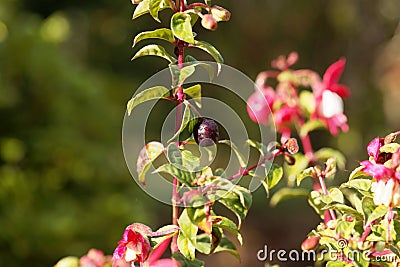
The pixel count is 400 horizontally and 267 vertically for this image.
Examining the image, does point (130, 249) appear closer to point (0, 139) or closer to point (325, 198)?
point (325, 198)

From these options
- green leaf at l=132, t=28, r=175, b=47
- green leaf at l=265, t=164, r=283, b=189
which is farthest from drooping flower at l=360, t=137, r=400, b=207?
green leaf at l=132, t=28, r=175, b=47

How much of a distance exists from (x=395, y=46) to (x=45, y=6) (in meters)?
2.63

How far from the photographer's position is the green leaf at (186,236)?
56 centimetres

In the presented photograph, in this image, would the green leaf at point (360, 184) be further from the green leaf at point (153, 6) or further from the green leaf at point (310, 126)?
the green leaf at point (310, 126)

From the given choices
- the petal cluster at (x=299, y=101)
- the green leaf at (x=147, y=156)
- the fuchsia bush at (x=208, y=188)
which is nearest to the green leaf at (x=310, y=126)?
the petal cluster at (x=299, y=101)

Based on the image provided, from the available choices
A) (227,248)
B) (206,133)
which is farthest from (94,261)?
(206,133)

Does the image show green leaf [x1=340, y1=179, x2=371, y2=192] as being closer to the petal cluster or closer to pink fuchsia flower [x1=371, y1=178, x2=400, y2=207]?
pink fuchsia flower [x1=371, y1=178, x2=400, y2=207]

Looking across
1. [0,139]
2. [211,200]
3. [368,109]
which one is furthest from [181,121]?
[368,109]

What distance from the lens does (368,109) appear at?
182 inches

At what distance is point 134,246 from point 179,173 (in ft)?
0.27

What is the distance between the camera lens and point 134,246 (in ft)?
1.90

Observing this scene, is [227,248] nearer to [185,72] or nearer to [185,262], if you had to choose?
[185,262]

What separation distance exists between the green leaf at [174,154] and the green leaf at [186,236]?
0.05m

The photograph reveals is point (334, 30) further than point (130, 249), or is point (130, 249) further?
point (334, 30)
